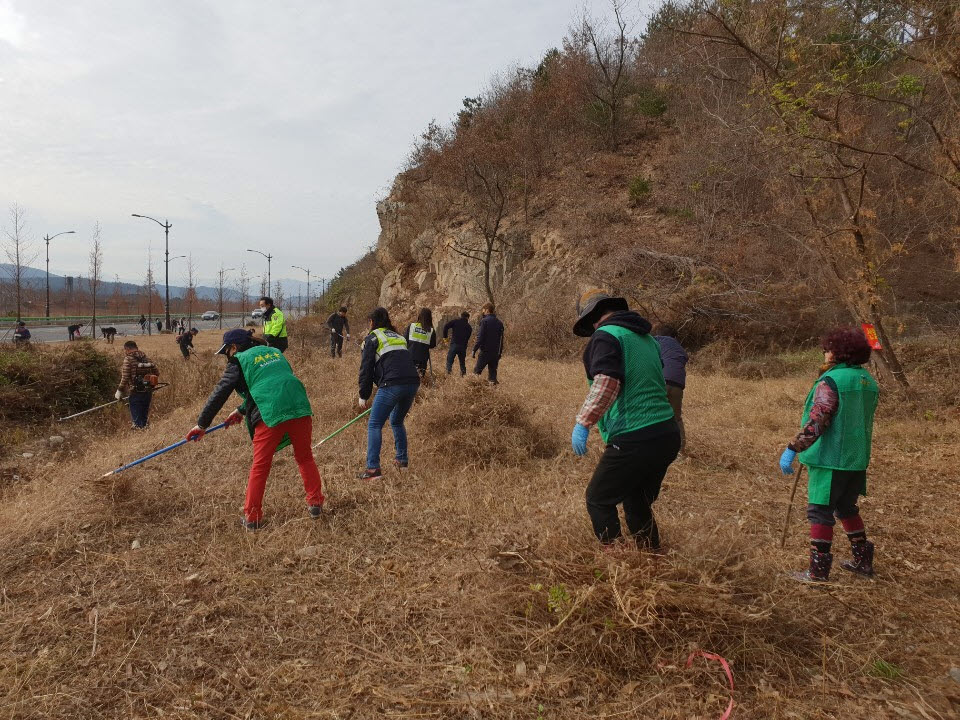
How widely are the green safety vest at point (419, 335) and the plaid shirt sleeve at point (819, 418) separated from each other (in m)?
5.92

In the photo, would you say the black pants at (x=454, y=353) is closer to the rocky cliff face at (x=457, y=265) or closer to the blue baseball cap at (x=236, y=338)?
the blue baseball cap at (x=236, y=338)

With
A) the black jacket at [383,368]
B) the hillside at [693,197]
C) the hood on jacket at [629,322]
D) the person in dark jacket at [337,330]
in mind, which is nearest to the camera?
the hood on jacket at [629,322]

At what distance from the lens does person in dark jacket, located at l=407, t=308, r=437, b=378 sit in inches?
339

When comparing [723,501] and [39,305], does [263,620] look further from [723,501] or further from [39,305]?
[39,305]

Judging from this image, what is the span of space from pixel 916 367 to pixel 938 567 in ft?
28.3

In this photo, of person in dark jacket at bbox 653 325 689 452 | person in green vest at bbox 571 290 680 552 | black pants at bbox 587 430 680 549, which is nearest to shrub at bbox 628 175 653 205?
person in dark jacket at bbox 653 325 689 452

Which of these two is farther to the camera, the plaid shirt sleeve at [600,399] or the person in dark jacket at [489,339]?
the person in dark jacket at [489,339]

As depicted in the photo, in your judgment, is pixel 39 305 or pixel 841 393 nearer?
pixel 841 393

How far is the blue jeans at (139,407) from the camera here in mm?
9359

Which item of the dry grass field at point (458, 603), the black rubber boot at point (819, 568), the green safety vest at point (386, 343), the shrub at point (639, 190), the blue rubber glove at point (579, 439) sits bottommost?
the dry grass field at point (458, 603)

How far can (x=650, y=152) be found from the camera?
23.8 meters

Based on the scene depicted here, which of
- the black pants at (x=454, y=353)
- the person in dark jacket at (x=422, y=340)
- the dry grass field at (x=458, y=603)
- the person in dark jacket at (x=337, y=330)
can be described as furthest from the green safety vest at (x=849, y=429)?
the person in dark jacket at (x=337, y=330)

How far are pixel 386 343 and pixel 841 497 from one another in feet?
12.5

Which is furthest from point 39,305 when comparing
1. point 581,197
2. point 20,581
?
point 20,581
